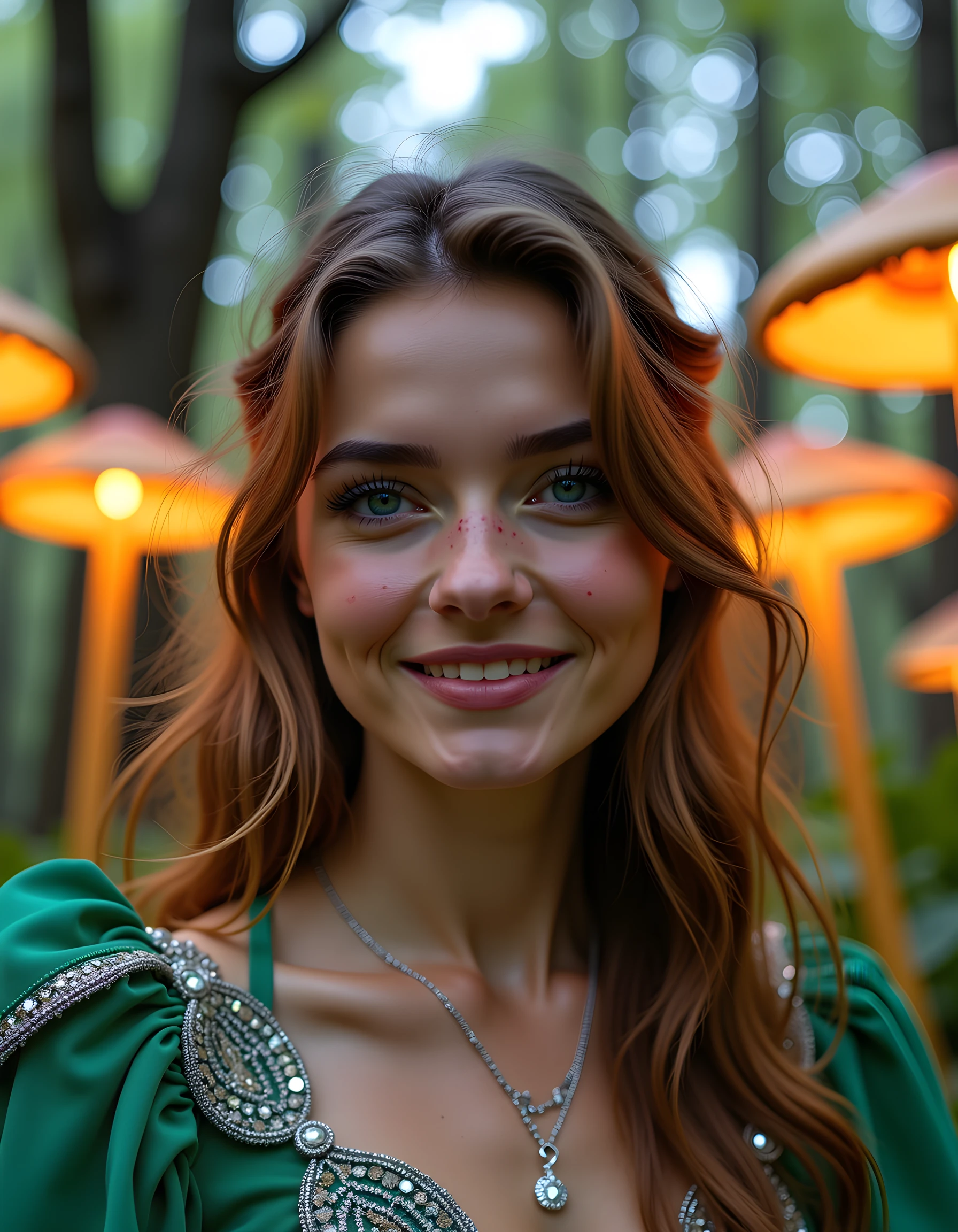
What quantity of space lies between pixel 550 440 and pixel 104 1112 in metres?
0.76

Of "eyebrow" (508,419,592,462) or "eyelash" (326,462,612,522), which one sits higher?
"eyebrow" (508,419,592,462)

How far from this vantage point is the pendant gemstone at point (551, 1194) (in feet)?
3.91

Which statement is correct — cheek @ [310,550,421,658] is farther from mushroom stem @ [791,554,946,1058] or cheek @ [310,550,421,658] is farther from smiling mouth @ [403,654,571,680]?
mushroom stem @ [791,554,946,1058]

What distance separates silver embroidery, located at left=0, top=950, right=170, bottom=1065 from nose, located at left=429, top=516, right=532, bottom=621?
0.46 metres

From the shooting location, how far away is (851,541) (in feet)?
11.7

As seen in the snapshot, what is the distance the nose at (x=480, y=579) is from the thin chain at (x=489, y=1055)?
41 centimetres

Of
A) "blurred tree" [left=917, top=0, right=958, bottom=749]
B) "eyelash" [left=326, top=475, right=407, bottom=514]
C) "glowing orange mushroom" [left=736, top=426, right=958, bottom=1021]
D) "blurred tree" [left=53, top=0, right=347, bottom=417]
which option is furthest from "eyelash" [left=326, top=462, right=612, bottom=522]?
"blurred tree" [left=917, top=0, right=958, bottom=749]

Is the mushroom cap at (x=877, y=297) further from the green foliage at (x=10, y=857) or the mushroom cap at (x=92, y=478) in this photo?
the green foliage at (x=10, y=857)

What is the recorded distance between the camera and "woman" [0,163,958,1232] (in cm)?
113

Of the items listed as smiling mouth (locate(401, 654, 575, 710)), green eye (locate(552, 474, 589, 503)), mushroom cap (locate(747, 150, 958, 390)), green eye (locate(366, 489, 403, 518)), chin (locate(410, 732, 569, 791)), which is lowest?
chin (locate(410, 732, 569, 791))

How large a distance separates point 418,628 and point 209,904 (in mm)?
480

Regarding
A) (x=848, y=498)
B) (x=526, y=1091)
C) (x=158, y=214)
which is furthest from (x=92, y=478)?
(x=526, y=1091)

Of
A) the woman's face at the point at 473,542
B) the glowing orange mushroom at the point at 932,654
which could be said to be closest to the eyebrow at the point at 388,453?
the woman's face at the point at 473,542

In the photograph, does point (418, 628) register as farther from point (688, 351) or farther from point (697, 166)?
point (697, 166)
